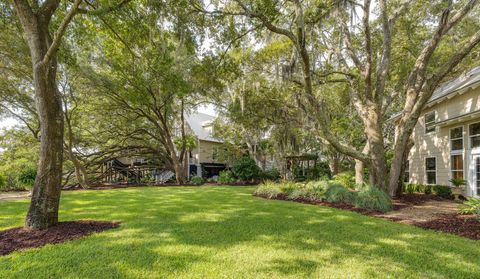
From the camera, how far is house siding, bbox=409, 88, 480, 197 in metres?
9.78

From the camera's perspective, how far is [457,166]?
1050 cm

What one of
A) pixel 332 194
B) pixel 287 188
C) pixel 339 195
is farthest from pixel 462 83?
pixel 287 188

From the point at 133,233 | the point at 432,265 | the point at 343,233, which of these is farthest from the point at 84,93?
the point at 432,265

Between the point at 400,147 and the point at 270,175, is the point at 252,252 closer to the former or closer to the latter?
the point at 400,147

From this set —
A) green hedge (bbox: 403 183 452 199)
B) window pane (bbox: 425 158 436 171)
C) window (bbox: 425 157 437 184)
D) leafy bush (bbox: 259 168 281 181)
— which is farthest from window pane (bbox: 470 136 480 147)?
leafy bush (bbox: 259 168 281 181)

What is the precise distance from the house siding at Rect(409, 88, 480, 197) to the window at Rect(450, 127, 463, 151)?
15 cm

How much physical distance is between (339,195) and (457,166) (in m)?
6.46

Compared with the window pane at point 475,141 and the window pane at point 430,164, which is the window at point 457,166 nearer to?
the window pane at point 475,141

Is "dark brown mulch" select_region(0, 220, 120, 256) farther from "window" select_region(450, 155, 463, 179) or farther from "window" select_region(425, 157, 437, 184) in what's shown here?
"window" select_region(425, 157, 437, 184)

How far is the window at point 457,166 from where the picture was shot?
1027 cm

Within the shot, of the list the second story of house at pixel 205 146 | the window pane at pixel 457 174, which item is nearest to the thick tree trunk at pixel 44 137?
the window pane at pixel 457 174

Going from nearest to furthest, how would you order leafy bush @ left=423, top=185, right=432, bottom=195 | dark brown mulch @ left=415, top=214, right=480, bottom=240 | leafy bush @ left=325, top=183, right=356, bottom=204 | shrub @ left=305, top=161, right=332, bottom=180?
dark brown mulch @ left=415, top=214, right=480, bottom=240 → leafy bush @ left=325, top=183, right=356, bottom=204 → leafy bush @ left=423, top=185, right=432, bottom=195 → shrub @ left=305, top=161, right=332, bottom=180

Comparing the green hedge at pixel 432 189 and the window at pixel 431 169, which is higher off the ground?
the window at pixel 431 169

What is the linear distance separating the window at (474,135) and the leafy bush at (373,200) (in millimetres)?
5210
